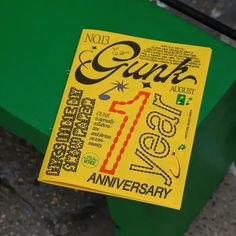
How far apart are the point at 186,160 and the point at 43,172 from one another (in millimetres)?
276

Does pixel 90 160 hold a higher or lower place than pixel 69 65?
lower

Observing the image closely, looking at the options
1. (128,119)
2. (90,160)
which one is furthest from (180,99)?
(90,160)

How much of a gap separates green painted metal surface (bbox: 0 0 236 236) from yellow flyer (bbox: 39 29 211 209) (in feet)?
0.08

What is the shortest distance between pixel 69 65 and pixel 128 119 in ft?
0.60

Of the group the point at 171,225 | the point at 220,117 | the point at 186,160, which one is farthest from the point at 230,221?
the point at 186,160

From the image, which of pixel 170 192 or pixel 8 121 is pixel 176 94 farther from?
pixel 8 121

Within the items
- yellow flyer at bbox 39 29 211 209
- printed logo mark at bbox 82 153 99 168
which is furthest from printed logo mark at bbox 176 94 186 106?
printed logo mark at bbox 82 153 99 168

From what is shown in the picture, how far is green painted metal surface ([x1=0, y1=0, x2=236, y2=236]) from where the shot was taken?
3.93ft

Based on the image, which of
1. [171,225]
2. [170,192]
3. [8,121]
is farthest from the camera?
[171,225]

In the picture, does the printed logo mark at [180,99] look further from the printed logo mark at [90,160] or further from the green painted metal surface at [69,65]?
the printed logo mark at [90,160]

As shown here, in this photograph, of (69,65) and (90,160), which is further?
(69,65)

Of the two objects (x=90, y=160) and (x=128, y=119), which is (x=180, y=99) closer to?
(x=128, y=119)

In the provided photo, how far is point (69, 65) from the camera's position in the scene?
125cm

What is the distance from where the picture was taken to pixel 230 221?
5.39ft
